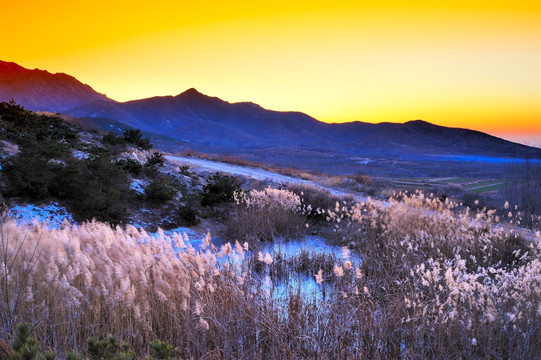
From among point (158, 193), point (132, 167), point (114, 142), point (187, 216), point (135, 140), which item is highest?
point (135, 140)

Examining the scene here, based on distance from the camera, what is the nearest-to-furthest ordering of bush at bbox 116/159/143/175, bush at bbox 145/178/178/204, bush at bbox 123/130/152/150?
bush at bbox 145/178/178/204 → bush at bbox 116/159/143/175 → bush at bbox 123/130/152/150

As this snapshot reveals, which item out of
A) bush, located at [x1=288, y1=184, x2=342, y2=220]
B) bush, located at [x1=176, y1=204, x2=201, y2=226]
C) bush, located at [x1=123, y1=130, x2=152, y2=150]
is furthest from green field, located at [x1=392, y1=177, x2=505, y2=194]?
bush, located at [x1=176, y1=204, x2=201, y2=226]

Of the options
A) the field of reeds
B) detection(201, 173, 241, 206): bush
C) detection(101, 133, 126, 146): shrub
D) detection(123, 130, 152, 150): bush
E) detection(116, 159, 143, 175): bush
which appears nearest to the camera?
the field of reeds

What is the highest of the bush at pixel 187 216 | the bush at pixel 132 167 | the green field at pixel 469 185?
the bush at pixel 132 167

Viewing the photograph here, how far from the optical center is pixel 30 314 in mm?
3646

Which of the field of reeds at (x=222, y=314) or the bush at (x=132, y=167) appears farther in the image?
the bush at (x=132, y=167)

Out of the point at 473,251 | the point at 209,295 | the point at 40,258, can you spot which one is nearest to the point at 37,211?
the point at 40,258

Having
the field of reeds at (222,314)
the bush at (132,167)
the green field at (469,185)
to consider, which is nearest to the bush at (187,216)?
the bush at (132,167)

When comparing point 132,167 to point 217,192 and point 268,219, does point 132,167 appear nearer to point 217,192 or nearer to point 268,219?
point 217,192

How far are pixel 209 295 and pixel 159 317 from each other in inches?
21.9

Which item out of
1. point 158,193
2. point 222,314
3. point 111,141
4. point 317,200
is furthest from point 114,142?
point 222,314

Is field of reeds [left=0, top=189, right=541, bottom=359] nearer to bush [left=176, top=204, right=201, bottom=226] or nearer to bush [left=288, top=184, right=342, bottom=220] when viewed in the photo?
bush [left=176, top=204, right=201, bottom=226]

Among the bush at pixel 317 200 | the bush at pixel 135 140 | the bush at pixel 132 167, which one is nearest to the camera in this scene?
the bush at pixel 317 200

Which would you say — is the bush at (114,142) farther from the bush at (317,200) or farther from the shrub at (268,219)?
the shrub at (268,219)
